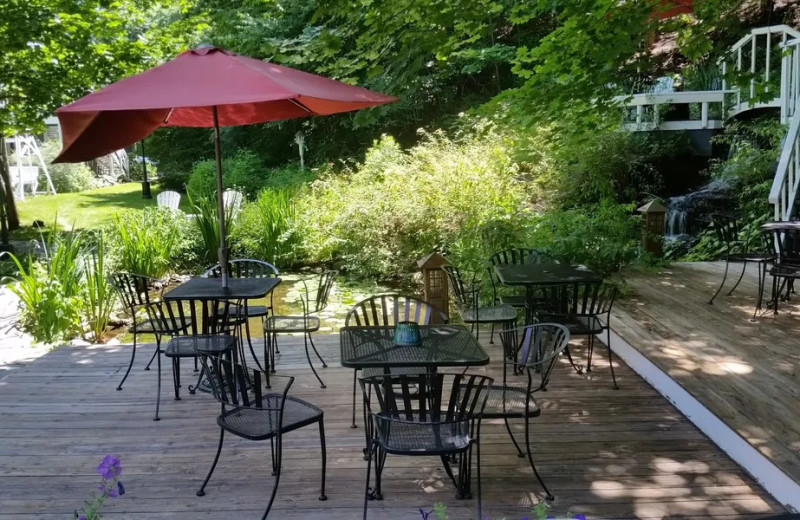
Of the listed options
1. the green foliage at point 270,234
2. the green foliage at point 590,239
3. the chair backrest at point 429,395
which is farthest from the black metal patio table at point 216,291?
the green foliage at point 270,234

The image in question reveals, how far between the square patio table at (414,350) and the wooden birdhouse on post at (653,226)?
5.12 m

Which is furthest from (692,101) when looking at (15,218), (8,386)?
(15,218)

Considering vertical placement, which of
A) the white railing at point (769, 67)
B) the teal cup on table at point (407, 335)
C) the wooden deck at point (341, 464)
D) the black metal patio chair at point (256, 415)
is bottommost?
the wooden deck at point (341, 464)

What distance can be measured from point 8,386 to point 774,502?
5.00m

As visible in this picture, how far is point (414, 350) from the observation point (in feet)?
10.5

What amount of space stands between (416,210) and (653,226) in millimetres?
3189

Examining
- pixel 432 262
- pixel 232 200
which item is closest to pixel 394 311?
pixel 432 262

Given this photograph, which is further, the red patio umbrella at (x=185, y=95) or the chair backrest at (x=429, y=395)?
the red patio umbrella at (x=185, y=95)

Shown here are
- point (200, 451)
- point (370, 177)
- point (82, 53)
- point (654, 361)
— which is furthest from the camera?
point (370, 177)

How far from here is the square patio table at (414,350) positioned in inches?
118

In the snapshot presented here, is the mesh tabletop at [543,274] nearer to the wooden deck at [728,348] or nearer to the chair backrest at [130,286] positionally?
the wooden deck at [728,348]

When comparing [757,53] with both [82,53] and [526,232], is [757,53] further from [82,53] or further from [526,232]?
[82,53]

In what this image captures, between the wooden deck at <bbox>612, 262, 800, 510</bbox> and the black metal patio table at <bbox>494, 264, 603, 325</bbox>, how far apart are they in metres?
0.68

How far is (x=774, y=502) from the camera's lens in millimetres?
2969
